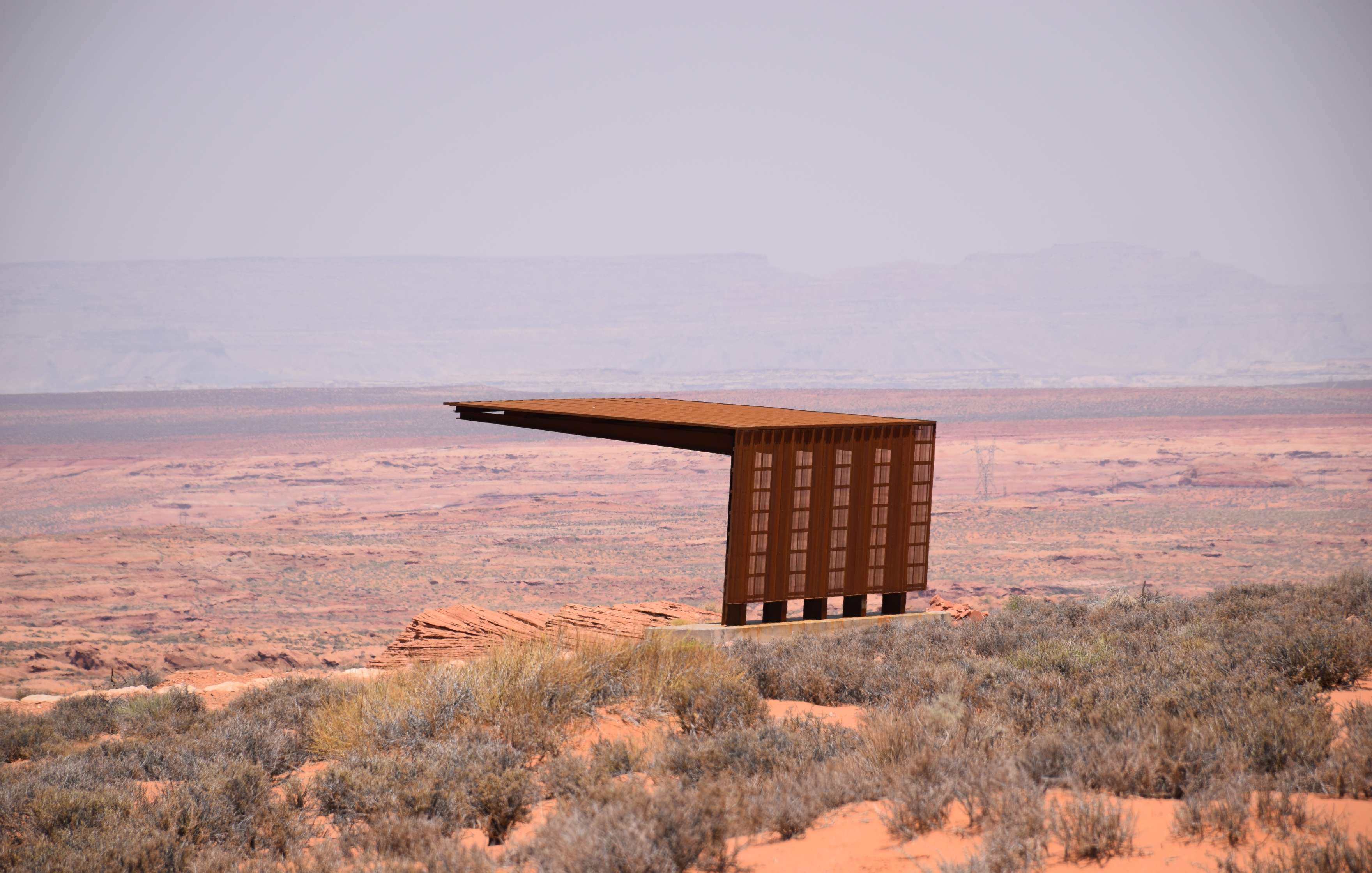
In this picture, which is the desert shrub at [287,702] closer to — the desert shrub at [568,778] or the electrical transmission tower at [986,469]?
the desert shrub at [568,778]

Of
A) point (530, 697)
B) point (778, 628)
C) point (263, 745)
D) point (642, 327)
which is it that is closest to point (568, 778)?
point (530, 697)

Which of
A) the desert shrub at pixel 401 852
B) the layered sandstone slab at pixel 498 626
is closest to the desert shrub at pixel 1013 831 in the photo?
the desert shrub at pixel 401 852

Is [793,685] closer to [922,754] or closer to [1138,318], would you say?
[922,754]

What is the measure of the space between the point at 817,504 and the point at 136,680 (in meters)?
8.79

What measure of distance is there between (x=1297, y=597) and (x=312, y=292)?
169116 millimetres

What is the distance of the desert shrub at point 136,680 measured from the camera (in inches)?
519

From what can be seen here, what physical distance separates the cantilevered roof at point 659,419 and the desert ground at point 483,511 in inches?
276

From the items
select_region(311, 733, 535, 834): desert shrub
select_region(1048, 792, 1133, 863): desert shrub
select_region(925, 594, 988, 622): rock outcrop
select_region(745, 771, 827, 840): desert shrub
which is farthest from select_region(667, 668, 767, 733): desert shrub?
select_region(925, 594, 988, 622): rock outcrop

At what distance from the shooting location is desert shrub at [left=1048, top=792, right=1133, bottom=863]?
169 inches

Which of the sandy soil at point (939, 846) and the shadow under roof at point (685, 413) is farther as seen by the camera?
the shadow under roof at point (685, 413)

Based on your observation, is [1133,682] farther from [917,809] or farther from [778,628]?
[778,628]

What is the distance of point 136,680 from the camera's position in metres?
13.9

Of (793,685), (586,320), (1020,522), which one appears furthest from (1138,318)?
(793,685)

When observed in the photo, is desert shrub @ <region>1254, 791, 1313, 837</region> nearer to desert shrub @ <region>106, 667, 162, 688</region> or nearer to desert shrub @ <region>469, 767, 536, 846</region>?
desert shrub @ <region>469, 767, 536, 846</region>
